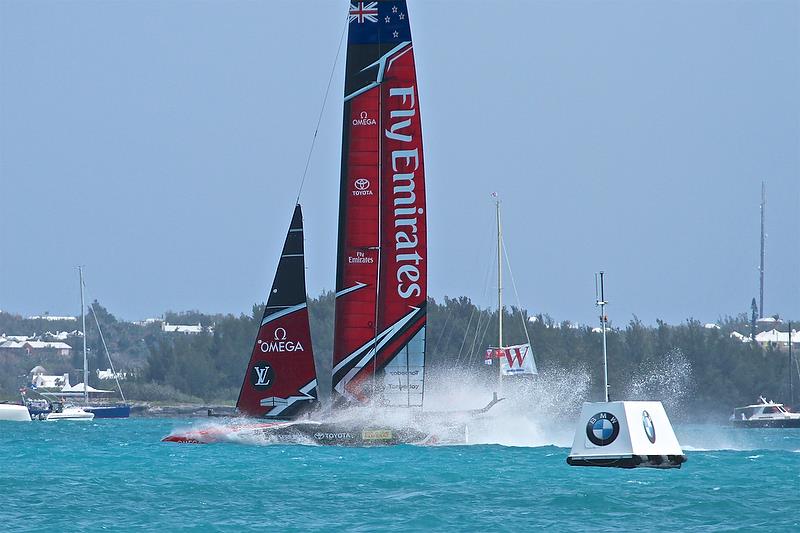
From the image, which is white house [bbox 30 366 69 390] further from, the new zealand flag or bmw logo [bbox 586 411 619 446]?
bmw logo [bbox 586 411 619 446]

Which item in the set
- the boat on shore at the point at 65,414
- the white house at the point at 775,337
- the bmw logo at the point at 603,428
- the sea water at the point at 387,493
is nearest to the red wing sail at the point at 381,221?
the sea water at the point at 387,493

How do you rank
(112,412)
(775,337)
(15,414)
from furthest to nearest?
(775,337)
(112,412)
(15,414)

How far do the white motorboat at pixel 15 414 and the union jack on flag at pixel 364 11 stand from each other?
65.8m

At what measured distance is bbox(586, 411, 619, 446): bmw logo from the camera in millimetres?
31312

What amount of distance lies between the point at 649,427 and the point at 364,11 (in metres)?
15.7

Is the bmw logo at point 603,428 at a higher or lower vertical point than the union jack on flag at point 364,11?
lower

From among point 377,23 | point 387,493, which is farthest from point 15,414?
point 387,493

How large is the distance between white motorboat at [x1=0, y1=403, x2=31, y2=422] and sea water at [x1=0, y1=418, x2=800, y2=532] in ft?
202

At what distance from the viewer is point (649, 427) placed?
104ft

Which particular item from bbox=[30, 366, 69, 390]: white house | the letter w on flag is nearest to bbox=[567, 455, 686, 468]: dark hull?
the letter w on flag

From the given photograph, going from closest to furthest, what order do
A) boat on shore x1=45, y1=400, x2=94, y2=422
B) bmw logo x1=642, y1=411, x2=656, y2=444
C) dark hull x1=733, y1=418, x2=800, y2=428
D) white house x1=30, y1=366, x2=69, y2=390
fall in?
bmw logo x1=642, y1=411, x2=656, y2=444
dark hull x1=733, y1=418, x2=800, y2=428
boat on shore x1=45, y1=400, x2=94, y2=422
white house x1=30, y1=366, x2=69, y2=390

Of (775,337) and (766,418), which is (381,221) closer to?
(766,418)

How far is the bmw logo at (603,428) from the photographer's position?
3131 centimetres

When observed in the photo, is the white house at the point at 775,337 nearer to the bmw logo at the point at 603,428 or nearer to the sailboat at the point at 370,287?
the sailboat at the point at 370,287
